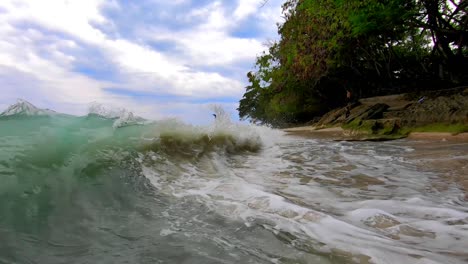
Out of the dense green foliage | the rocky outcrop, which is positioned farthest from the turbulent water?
the dense green foliage

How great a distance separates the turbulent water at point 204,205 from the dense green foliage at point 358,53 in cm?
884

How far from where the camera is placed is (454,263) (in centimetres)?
211

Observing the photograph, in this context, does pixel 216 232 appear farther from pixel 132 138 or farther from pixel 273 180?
pixel 132 138

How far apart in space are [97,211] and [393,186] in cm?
362

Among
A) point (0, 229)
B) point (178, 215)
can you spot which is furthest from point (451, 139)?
point (0, 229)

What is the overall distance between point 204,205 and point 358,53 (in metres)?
21.2

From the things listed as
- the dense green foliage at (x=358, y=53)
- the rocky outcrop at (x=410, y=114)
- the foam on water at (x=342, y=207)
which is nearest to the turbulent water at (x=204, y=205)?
the foam on water at (x=342, y=207)

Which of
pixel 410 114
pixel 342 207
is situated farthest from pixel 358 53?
pixel 342 207

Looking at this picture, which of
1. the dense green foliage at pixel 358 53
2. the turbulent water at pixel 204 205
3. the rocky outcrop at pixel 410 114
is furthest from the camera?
the dense green foliage at pixel 358 53

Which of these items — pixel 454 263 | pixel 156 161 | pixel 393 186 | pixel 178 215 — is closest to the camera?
pixel 454 263

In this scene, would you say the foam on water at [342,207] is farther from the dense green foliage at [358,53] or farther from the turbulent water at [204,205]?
the dense green foliage at [358,53]

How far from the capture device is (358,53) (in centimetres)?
2206

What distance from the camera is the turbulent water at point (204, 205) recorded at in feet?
7.63

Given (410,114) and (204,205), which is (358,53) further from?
(204,205)
